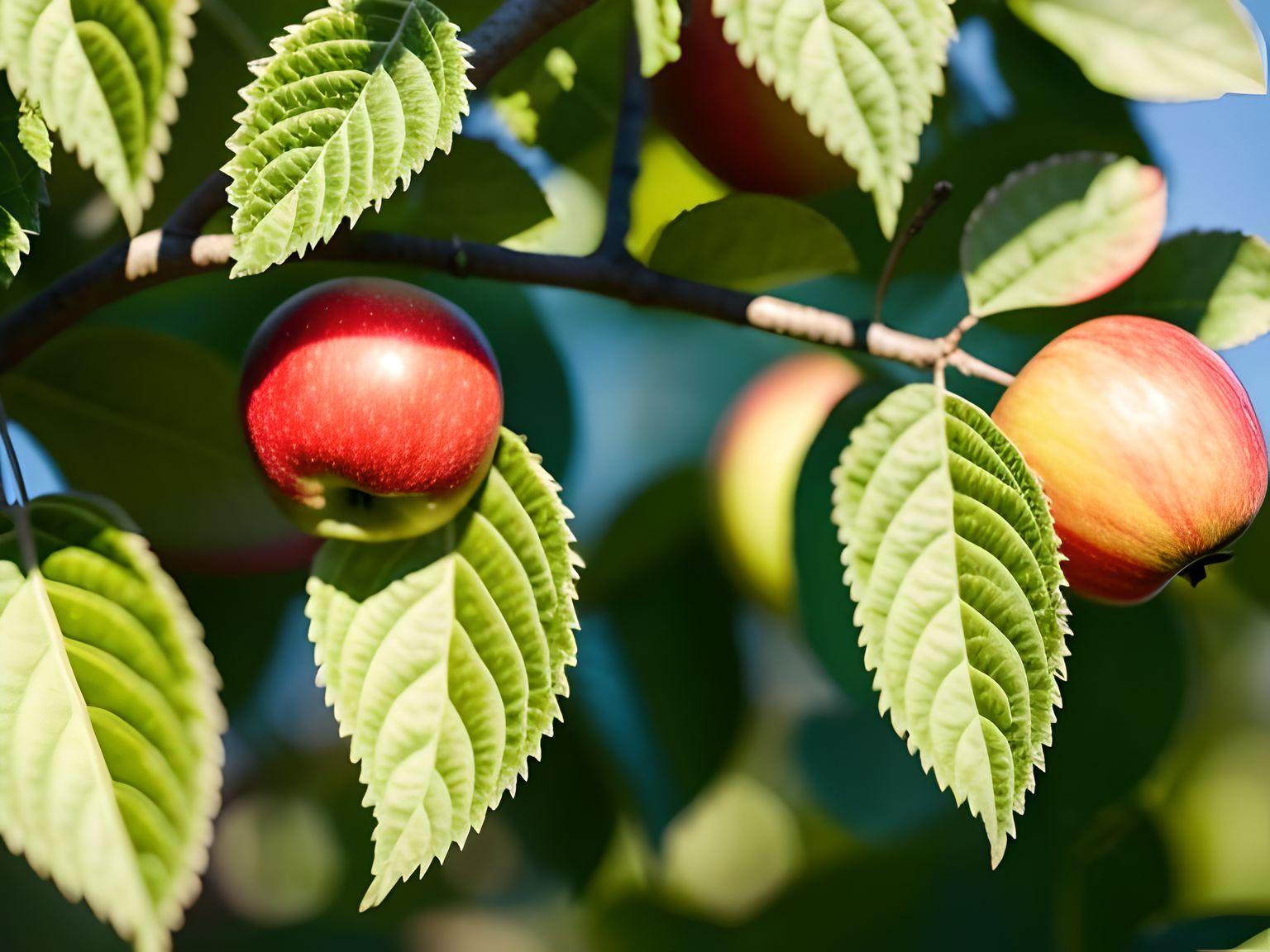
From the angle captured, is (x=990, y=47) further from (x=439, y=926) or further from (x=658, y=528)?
(x=439, y=926)

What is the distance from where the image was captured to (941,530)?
551mm

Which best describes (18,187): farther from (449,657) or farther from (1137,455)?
(1137,455)

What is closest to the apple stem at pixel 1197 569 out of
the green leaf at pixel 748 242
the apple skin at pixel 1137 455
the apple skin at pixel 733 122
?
the apple skin at pixel 1137 455

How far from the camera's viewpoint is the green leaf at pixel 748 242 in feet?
2.22

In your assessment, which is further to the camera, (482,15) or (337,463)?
(482,15)

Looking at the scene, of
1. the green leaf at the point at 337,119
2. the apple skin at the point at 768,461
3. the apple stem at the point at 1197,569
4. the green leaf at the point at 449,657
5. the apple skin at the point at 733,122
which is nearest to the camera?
the green leaf at the point at 337,119

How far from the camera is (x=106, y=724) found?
0.51 metres

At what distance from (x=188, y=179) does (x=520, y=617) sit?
49 centimetres

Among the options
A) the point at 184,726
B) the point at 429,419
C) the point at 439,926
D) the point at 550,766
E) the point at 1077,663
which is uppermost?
the point at 429,419

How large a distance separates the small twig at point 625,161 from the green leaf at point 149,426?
0.30 metres

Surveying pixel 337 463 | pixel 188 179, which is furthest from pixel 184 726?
pixel 188 179

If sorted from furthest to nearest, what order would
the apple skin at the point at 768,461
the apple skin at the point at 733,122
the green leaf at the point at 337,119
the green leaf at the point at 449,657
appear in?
the apple skin at the point at 768,461
the apple skin at the point at 733,122
the green leaf at the point at 449,657
the green leaf at the point at 337,119

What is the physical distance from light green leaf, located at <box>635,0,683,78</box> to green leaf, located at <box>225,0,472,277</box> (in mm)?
80

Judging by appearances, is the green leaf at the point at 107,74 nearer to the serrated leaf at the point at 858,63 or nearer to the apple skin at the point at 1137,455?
the serrated leaf at the point at 858,63
